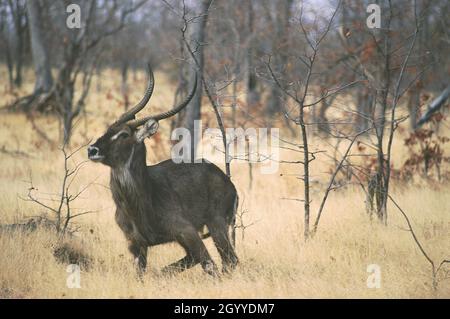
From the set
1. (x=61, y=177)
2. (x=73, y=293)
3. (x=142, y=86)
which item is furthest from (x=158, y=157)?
(x=142, y=86)

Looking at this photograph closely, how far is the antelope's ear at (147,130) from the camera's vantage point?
5.89 meters

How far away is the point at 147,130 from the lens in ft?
19.4

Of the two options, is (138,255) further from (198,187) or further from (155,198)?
(198,187)

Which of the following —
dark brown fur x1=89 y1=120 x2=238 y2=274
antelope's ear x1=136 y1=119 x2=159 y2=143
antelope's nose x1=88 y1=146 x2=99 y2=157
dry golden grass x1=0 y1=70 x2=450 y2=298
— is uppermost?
antelope's ear x1=136 y1=119 x2=159 y2=143

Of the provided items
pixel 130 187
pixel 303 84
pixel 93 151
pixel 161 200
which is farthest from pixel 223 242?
pixel 303 84

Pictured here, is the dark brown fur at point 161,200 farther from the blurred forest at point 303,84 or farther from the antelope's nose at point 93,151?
the blurred forest at point 303,84

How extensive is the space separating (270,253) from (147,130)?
2115mm

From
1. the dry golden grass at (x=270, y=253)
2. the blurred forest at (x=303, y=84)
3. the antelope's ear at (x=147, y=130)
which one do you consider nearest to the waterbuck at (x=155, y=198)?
the antelope's ear at (x=147, y=130)

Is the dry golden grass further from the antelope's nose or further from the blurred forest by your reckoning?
the antelope's nose

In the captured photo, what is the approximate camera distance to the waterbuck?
19.3 feet

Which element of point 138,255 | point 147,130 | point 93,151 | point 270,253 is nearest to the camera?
point 93,151

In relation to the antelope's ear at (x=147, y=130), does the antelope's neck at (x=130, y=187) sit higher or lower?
lower

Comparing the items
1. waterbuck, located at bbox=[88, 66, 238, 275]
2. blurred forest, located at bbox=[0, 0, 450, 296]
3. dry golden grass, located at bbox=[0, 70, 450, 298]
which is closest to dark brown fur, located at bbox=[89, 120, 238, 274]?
waterbuck, located at bbox=[88, 66, 238, 275]

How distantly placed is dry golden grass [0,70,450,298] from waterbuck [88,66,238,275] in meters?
0.28
